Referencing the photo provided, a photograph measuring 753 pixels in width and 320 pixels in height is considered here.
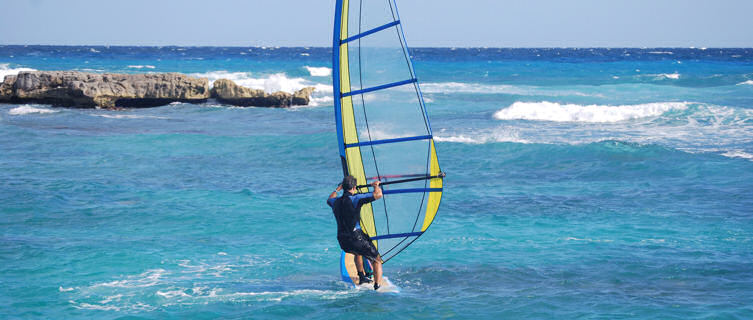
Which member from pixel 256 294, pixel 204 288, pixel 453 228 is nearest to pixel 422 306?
pixel 256 294

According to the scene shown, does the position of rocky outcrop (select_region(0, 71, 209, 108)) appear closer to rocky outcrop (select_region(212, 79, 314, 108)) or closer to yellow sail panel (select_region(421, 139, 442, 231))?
rocky outcrop (select_region(212, 79, 314, 108))

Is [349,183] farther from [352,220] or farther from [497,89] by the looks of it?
[497,89]

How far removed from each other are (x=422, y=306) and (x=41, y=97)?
85.0 feet

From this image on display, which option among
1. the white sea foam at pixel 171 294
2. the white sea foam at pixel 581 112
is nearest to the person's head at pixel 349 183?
the white sea foam at pixel 171 294

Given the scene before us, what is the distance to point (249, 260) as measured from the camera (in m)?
9.28

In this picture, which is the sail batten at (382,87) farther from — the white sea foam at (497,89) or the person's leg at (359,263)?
the white sea foam at (497,89)

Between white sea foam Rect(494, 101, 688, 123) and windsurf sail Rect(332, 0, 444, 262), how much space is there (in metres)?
19.1

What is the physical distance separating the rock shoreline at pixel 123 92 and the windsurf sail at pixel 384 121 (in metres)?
22.7

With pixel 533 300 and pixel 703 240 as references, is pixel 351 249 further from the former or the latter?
pixel 703 240

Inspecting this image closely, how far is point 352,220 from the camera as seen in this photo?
7.41 metres

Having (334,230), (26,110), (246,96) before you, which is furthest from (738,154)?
(26,110)

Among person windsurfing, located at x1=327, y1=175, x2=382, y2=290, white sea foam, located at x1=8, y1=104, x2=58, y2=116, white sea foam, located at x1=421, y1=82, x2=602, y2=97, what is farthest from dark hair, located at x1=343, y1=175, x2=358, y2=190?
white sea foam, located at x1=421, y1=82, x2=602, y2=97

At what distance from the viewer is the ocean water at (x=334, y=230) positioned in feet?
25.0

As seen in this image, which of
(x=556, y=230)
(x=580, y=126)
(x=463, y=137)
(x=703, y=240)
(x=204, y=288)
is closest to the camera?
(x=204, y=288)
